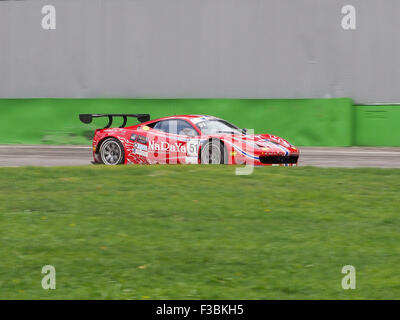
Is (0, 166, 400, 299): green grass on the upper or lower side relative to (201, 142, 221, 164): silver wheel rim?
lower

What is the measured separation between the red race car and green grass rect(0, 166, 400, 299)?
200 cm

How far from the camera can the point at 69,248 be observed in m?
7.48

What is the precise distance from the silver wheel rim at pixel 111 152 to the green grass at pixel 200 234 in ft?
11.4

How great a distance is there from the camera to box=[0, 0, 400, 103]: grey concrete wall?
23.2 meters

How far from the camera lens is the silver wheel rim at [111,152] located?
1507cm

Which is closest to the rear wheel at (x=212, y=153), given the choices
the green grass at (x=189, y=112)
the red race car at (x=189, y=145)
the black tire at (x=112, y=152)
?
the red race car at (x=189, y=145)

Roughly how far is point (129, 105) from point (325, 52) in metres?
6.44

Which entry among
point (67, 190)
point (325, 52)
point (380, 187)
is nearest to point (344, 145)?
point (325, 52)

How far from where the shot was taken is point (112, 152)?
597 inches

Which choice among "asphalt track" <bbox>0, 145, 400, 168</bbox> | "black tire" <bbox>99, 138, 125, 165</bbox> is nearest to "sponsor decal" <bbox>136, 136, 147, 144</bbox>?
"black tire" <bbox>99, 138, 125, 165</bbox>

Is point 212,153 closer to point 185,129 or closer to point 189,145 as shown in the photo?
point 189,145

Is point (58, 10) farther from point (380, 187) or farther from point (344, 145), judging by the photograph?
point (380, 187)

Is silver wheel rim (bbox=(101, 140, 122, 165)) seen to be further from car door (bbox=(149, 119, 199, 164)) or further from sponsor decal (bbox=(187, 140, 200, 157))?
sponsor decal (bbox=(187, 140, 200, 157))

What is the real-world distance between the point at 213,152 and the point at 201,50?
11.6m
